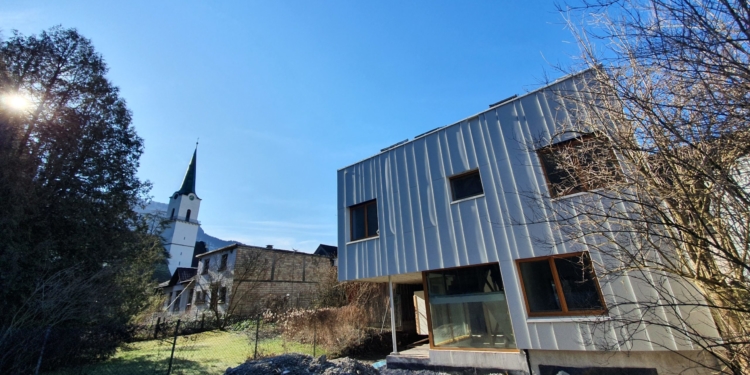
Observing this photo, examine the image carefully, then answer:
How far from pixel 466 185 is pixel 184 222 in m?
55.2

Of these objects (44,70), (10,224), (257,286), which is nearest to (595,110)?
(10,224)

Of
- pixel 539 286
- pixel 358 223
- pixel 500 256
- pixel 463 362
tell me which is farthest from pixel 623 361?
pixel 358 223

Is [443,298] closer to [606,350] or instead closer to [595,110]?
[606,350]

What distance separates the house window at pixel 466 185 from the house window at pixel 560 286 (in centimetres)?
189

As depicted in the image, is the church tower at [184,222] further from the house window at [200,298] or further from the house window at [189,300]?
the house window at [200,298]

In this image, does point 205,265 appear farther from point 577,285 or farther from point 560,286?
point 577,285

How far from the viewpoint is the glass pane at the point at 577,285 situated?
209 inches

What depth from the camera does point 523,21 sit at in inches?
179

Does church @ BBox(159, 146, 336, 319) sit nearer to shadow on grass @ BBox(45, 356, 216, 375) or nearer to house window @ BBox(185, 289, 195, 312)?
house window @ BBox(185, 289, 195, 312)

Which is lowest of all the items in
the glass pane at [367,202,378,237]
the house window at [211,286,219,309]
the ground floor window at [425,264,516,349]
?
the ground floor window at [425,264,516,349]

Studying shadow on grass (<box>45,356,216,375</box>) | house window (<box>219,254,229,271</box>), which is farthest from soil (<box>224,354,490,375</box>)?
house window (<box>219,254,229,271</box>)

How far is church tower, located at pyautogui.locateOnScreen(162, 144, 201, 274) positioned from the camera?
4884 centimetres

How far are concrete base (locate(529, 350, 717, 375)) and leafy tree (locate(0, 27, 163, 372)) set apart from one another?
10247 millimetres

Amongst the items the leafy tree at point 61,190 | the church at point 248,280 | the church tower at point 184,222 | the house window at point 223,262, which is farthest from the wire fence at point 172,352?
the church tower at point 184,222
